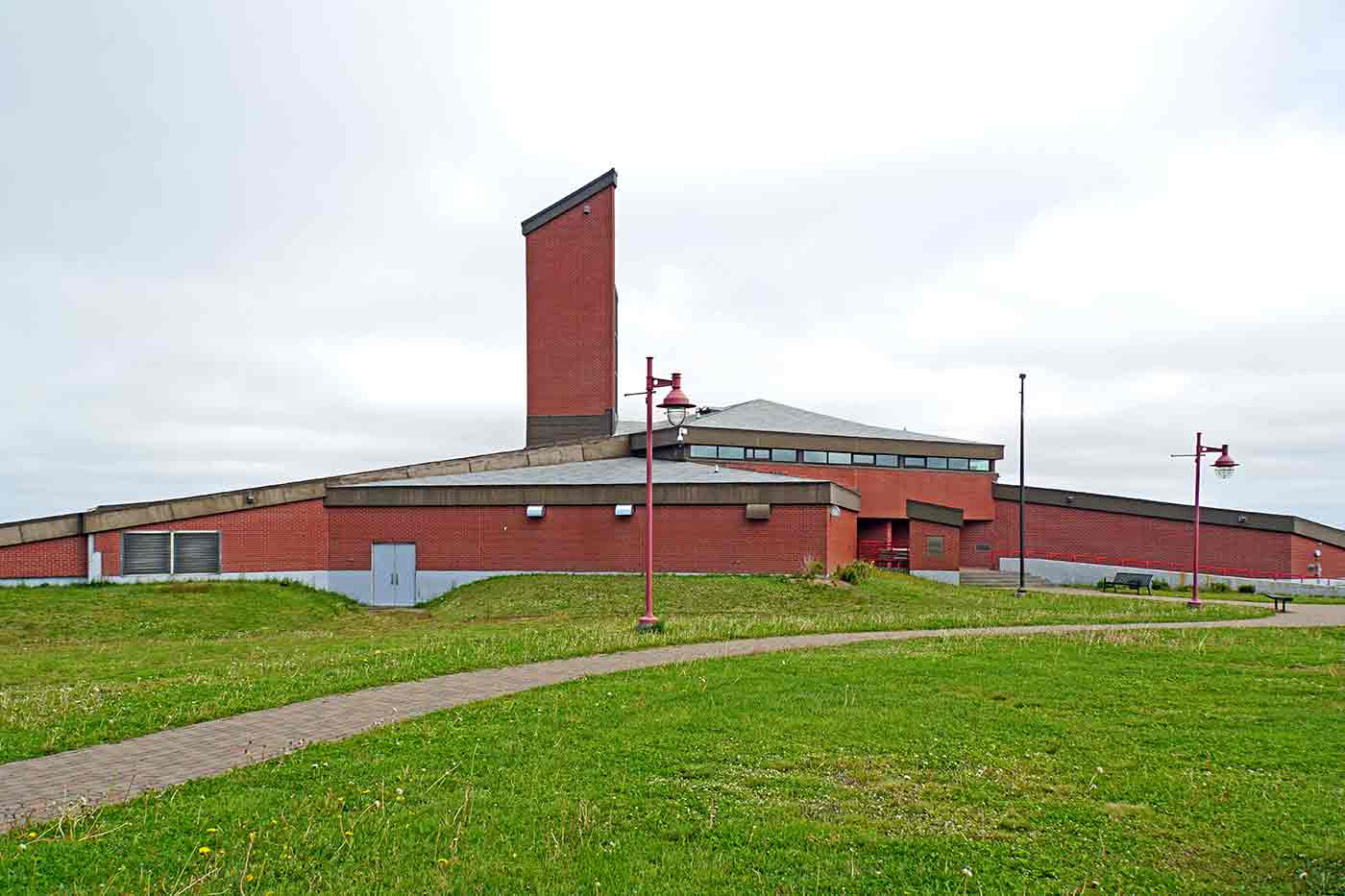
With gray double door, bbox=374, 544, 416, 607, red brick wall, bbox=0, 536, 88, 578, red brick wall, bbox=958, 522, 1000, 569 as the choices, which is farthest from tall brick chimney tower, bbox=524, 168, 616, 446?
red brick wall, bbox=0, 536, 88, 578

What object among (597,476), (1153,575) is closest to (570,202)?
(597,476)

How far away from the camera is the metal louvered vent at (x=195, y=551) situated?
32.4m

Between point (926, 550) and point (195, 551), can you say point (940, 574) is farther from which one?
→ point (195, 551)

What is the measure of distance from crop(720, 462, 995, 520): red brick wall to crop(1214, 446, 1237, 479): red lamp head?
18.2m

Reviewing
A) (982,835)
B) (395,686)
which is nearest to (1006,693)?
(982,835)

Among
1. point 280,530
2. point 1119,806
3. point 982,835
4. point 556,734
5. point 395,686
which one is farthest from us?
point 280,530

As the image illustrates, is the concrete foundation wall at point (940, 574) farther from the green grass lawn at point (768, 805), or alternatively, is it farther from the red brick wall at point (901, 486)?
the green grass lawn at point (768, 805)

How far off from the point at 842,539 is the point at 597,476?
32.3 feet

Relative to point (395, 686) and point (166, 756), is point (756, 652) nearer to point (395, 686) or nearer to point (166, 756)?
point (395, 686)

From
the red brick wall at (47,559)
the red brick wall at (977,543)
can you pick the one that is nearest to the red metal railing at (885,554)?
the red brick wall at (977,543)

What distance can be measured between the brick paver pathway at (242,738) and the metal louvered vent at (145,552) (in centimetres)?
2326

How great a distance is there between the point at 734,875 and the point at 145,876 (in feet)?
12.3

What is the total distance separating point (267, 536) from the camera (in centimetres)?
3412

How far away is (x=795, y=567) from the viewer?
32.3m
